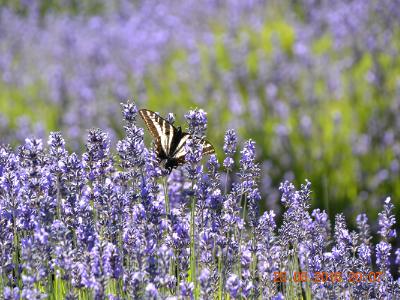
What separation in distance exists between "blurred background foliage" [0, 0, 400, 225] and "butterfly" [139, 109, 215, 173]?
211 cm

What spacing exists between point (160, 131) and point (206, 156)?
295 centimetres

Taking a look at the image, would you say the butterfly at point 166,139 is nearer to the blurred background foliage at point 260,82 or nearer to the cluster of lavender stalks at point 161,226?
the cluster of lavender stalks at point 161,226

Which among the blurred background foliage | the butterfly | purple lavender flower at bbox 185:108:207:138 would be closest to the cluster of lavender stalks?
purple lavender flower at bbox 185:108:207:138

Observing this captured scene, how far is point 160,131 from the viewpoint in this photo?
3693 mm

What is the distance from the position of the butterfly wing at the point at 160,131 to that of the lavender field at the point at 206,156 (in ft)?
0.57

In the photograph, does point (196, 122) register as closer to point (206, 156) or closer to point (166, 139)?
point (166, 139)

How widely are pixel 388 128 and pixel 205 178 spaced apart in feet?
14.4

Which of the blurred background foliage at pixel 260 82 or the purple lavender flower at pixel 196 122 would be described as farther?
the blurred background foliage at pixel 260 82

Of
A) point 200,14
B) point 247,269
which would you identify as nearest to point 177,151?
point 247,269

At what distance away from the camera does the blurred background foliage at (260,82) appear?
6.82m

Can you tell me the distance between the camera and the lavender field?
2908mm
